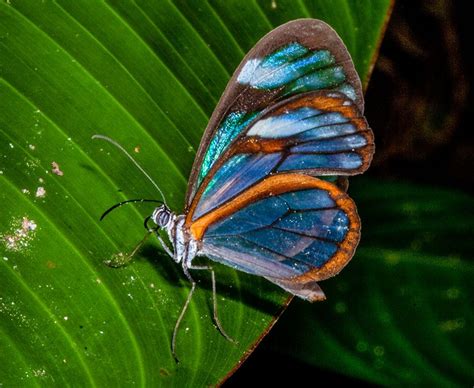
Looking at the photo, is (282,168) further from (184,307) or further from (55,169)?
(55,169)

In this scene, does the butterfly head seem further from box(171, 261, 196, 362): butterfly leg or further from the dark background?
the dark background

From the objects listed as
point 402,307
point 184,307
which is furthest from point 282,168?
point 402,307

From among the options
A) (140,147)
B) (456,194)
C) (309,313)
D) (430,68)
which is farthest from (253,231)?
(430,68)

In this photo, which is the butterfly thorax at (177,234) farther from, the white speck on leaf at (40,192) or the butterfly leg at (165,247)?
the white speck on leaf at (40,192)

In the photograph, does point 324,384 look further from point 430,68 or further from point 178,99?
point 430,68

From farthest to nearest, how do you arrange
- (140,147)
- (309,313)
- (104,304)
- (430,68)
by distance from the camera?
(430,68)
(309,313)
(140,147)
(104,304)
